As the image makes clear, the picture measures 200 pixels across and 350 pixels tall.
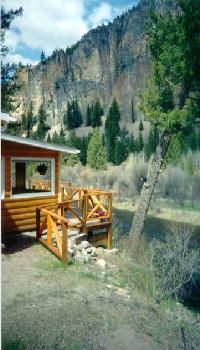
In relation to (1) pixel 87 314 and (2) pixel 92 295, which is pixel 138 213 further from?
(1) pixel 87 314

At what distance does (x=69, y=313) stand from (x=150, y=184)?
7.08 meters

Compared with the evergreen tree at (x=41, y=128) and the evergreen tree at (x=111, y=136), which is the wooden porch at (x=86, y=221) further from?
the evergreen tree at (x=41, y=128)

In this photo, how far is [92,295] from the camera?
19.7 feet

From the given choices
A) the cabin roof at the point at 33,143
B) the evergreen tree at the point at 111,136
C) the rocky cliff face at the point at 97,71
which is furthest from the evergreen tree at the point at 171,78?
the rocky cliff face at the point at 97,71

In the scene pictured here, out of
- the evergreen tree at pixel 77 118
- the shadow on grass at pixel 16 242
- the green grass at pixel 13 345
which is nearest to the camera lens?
the green grass at pixel 13 345

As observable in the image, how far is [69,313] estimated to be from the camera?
520 centimetres

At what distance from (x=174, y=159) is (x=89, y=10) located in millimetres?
30681

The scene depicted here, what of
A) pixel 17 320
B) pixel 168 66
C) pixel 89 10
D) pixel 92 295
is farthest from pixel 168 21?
pixel 17 320

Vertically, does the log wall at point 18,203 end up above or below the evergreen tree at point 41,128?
below

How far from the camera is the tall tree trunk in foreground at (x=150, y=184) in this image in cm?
1168

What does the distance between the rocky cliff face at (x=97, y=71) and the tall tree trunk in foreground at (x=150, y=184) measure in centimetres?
6215

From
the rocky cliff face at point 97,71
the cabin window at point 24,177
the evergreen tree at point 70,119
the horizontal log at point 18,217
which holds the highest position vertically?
the rocky cliff face at point 97,71

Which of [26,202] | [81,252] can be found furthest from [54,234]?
[26,202]

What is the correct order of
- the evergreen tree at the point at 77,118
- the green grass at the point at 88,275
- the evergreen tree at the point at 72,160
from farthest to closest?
the evergreen tree at the point at 77,118
the evergreen tree at the point at 72,160
the green grass at the point at 88,275
